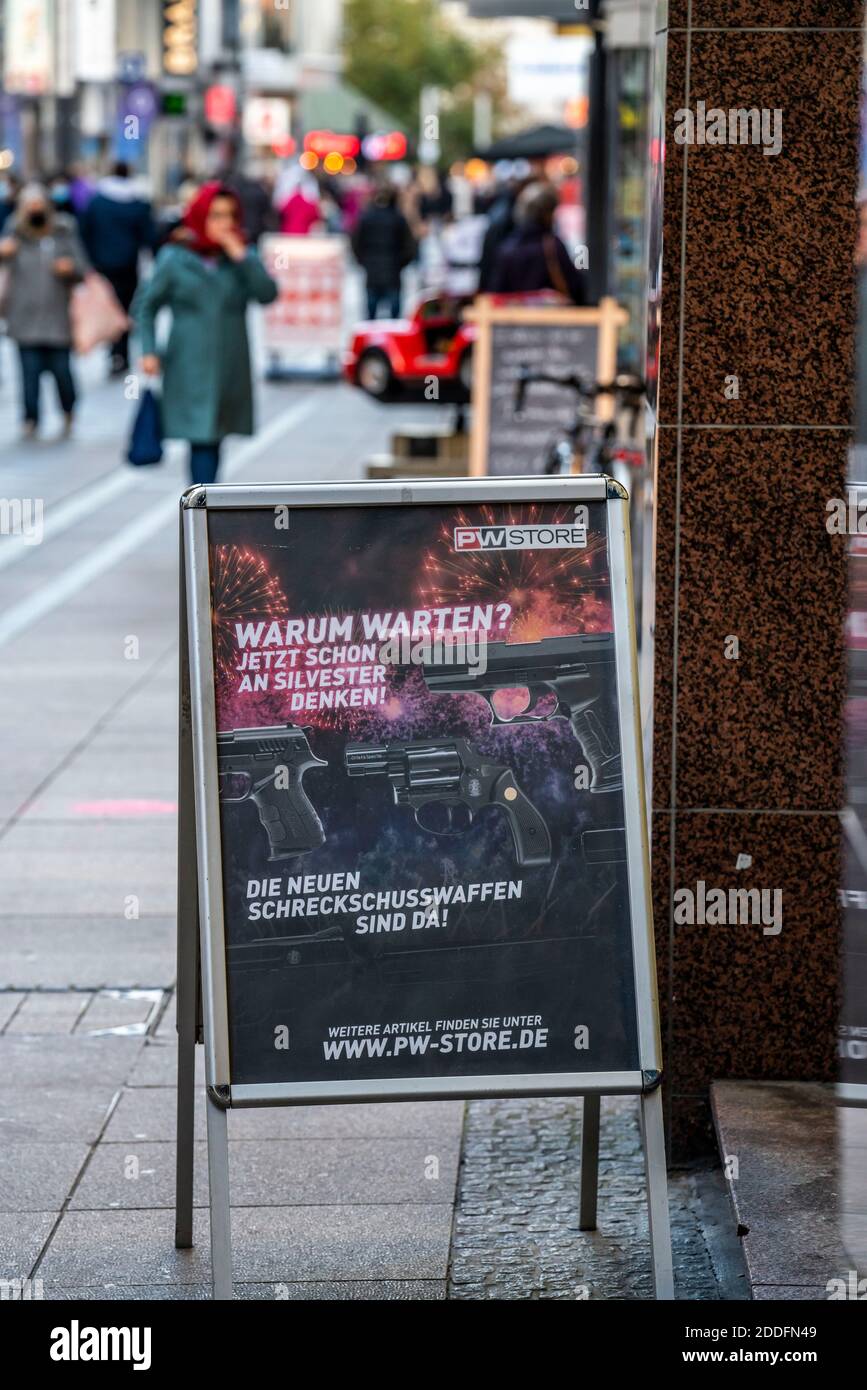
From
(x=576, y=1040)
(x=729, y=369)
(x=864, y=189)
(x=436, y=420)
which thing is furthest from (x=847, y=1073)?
(x=436, y=420)

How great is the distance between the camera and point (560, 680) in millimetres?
3846

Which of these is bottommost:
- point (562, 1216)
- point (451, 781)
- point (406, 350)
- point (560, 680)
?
point (562, 1216)

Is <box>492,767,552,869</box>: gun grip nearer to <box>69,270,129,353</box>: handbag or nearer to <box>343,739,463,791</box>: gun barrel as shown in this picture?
<box>343,739,463,791</box>: gun barrel

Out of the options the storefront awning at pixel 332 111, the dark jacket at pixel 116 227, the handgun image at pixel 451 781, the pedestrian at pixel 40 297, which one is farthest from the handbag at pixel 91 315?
the storefront awning at pixel 332 111

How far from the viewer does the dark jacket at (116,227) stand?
2206 centimetres

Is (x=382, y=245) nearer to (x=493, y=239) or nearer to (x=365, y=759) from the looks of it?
(x=493, y=239)

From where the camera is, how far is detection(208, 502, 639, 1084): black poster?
3775 mm

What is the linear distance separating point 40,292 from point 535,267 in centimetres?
483

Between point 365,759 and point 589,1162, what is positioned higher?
point 365,759

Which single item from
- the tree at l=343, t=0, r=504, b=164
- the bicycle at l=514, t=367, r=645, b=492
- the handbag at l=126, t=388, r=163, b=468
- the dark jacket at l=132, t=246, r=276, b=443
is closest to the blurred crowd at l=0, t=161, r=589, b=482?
the dark jacket at l=132, t=246, r=276, b=443

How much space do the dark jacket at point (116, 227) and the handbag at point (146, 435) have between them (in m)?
10.6

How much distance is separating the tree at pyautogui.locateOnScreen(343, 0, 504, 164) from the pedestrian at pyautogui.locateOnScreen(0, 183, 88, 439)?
7023 cm

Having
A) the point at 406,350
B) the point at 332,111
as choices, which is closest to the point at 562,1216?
the point at 406,350
